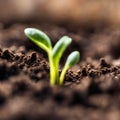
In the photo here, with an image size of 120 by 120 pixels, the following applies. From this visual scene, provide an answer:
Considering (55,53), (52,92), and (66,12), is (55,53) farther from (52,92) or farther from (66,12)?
(66,12)

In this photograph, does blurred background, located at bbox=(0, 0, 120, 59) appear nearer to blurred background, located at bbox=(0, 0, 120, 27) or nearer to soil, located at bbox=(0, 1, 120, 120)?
blurred background, located at bbox=(0, 0, 120, 27)

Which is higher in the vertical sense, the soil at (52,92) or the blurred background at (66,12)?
the blurred background at (66,12)

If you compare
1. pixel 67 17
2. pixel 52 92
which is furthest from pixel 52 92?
pixel 67 17

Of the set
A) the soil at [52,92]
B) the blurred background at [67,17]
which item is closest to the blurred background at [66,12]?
the blurred background at [67,17]

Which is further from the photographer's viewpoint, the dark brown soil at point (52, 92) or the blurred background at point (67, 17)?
the blurred background at point (67, 17)

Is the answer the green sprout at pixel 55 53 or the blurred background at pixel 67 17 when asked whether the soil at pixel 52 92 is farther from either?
the blurred background at pixel 67 17

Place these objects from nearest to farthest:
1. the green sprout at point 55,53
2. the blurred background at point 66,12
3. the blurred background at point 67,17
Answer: the green sprout at point 55,53, the blurred background at point 67,17, the blurred background at point 66,12

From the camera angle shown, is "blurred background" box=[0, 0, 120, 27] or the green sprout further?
"blurred background" box=[0, 0, 120, 27]

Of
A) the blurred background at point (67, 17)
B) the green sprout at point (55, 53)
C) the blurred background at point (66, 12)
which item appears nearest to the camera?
the green sprout at point (55, 53)

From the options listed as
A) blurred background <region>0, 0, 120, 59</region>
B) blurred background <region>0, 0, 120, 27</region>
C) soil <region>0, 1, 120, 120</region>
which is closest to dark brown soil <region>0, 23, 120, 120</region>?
soil <region>0, 1, 120, 120</region>
